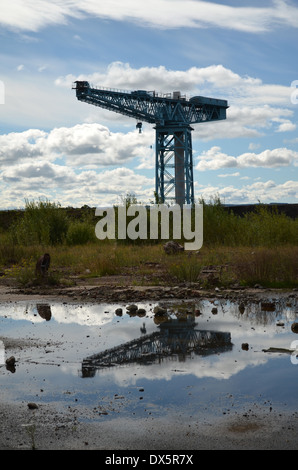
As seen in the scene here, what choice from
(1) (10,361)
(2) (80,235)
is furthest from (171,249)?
(1) (10,361)

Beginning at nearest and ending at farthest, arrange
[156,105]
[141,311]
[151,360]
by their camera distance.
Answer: [151,360] < [141,311] < [156,105]

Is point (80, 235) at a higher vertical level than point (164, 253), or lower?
→ higher

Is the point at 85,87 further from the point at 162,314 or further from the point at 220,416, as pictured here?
the point at 220,416

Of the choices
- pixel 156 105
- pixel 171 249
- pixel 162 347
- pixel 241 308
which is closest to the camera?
pixel 162 347

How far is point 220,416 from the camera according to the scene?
4.57 meters

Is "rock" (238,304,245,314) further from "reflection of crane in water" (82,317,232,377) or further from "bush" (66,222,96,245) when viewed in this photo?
"bush" (66,222,96,245)

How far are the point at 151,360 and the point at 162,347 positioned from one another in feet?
2.04

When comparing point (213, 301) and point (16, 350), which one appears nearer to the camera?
point (16, 350)

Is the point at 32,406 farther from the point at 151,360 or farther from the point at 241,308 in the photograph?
the point at 241,308

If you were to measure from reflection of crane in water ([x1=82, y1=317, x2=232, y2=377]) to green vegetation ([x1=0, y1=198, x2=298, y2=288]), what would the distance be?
458 centimetres

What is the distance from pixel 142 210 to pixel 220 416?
62.5ft

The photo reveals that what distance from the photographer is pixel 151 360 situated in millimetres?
6309
